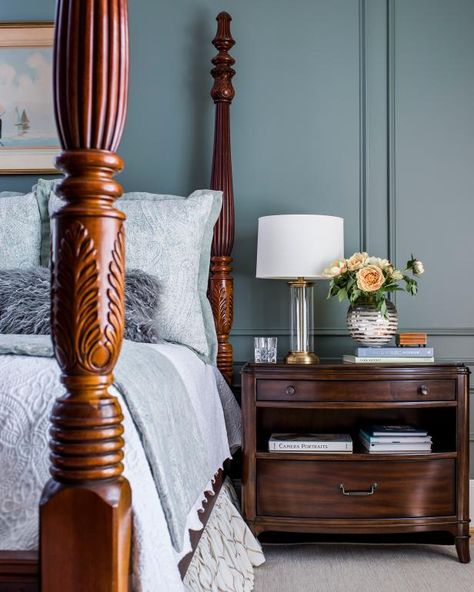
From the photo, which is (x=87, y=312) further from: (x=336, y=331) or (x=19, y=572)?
(x=336, y=331)

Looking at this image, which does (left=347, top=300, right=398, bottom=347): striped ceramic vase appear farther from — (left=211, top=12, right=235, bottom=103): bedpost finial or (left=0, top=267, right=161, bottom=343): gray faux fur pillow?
(left=211, top=12, right=235, bottom=103): bedpost finial

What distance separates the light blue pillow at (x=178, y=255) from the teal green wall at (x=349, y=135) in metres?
0.47

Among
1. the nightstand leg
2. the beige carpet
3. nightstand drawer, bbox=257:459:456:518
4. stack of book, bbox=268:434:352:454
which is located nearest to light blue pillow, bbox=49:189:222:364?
stack of book, bbox=268:434:352:454

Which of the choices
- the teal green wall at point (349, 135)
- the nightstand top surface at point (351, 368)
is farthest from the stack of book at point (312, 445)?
the teal green wall at point (349, 135)

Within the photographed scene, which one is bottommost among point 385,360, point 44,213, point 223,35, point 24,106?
point 385,360

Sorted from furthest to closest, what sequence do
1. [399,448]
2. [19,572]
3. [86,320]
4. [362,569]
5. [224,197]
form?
1. [224,197]
2. [399,448]
3. [362,569]
4. [19,572]
5. [86,320]

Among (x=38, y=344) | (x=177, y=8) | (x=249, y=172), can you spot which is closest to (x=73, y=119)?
(x=38, y=344)

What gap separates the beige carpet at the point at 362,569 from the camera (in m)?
2.25

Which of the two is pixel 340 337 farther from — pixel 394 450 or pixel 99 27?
pixel 99 27

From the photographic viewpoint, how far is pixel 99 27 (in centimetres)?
95

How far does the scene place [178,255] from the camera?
2551 mm

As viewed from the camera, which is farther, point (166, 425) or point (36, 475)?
point (166, 425)

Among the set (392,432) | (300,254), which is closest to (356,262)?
(300,254)

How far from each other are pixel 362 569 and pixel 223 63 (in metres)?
2.07
